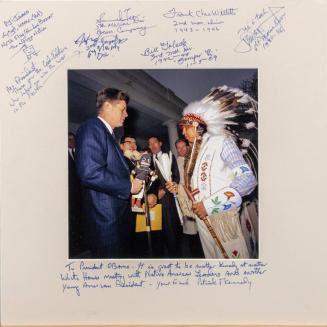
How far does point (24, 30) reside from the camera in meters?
1.71

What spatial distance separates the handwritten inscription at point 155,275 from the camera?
1.71m

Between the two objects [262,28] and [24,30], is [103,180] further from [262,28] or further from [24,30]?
[262,28]

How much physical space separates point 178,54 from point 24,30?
570mm

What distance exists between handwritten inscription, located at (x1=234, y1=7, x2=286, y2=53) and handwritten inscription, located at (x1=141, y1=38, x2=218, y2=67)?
129 millimetres

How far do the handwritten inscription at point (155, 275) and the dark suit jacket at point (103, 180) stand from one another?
0.39ft

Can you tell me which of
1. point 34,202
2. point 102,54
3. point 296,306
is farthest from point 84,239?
point 296,306

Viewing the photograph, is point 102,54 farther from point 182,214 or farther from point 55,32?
point 182,214

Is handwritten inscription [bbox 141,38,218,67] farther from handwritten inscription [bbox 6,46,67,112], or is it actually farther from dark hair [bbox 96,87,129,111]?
handwritten inscription [bbox 6,46,67,112]

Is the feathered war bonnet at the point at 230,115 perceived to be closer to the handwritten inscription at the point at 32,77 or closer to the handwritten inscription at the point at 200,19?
the handwritten inscription at the point at 200,19

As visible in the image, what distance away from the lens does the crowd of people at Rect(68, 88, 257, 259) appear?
1700 millimetres

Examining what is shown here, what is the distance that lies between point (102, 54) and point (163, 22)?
9.8 inches
